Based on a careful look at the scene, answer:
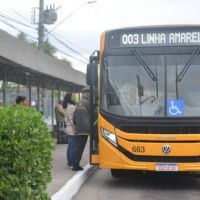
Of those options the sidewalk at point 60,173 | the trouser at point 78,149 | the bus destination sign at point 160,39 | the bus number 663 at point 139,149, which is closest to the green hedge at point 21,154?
the sidewalk at point 60,173

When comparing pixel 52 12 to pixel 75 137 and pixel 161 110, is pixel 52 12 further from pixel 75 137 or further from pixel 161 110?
pixel 161 110

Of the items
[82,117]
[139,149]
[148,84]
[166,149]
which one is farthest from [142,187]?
[82,117]

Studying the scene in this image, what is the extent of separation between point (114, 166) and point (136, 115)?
1036 mm

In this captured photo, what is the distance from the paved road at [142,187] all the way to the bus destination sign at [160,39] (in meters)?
2.76

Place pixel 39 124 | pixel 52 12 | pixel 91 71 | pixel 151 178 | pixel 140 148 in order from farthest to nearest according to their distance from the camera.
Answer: pixel 52 12
pixel 151 178
pixel 91 71
pixel 140 148
pixel 39 124

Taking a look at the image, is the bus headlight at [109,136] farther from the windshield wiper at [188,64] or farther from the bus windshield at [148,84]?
the windshield wiper at [188,64]

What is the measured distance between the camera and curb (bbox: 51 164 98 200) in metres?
8.95

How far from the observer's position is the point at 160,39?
1091 centimetres

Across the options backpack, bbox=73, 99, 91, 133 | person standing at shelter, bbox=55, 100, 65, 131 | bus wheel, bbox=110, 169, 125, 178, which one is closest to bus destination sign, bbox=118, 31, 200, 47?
backpack, bbox=73, 99, 91, 133

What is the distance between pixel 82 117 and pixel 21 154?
22.7ft

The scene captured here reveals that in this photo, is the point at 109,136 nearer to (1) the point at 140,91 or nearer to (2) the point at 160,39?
(1) the point at 140,91

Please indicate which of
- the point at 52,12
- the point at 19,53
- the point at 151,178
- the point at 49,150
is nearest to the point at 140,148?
the point at 151,178

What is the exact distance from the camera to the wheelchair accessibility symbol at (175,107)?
10.4 metres

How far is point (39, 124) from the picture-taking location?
20.3ft
